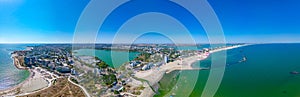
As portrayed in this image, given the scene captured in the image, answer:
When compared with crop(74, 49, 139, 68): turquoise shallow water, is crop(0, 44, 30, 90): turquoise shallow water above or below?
below

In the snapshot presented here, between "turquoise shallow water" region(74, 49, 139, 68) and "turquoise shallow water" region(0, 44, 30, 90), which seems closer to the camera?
"turquoise shallow water" region(0, 44, 30, 90)

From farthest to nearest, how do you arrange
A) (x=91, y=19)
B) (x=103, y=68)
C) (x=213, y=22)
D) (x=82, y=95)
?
(x=103, y=68) < (x=82, y=95) < (x=213, y=22) < (x=91, y=19)

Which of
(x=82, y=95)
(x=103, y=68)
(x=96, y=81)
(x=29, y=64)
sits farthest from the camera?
(x=29, y=64)

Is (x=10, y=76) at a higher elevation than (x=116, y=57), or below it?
below

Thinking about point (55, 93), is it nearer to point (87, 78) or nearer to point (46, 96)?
point (46, 96)

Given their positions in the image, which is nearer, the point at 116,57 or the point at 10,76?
the point at 10,76

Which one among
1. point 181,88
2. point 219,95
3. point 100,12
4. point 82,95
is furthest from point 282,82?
point 100,12

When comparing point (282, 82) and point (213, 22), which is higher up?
point (213, 22)

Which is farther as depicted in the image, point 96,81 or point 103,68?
point 103,68

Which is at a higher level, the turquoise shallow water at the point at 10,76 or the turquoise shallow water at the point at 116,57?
the turquoise shallow water at the point at 116,57

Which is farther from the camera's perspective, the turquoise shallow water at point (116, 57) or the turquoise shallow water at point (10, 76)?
the turquoise shallow water at point (116, 57)
